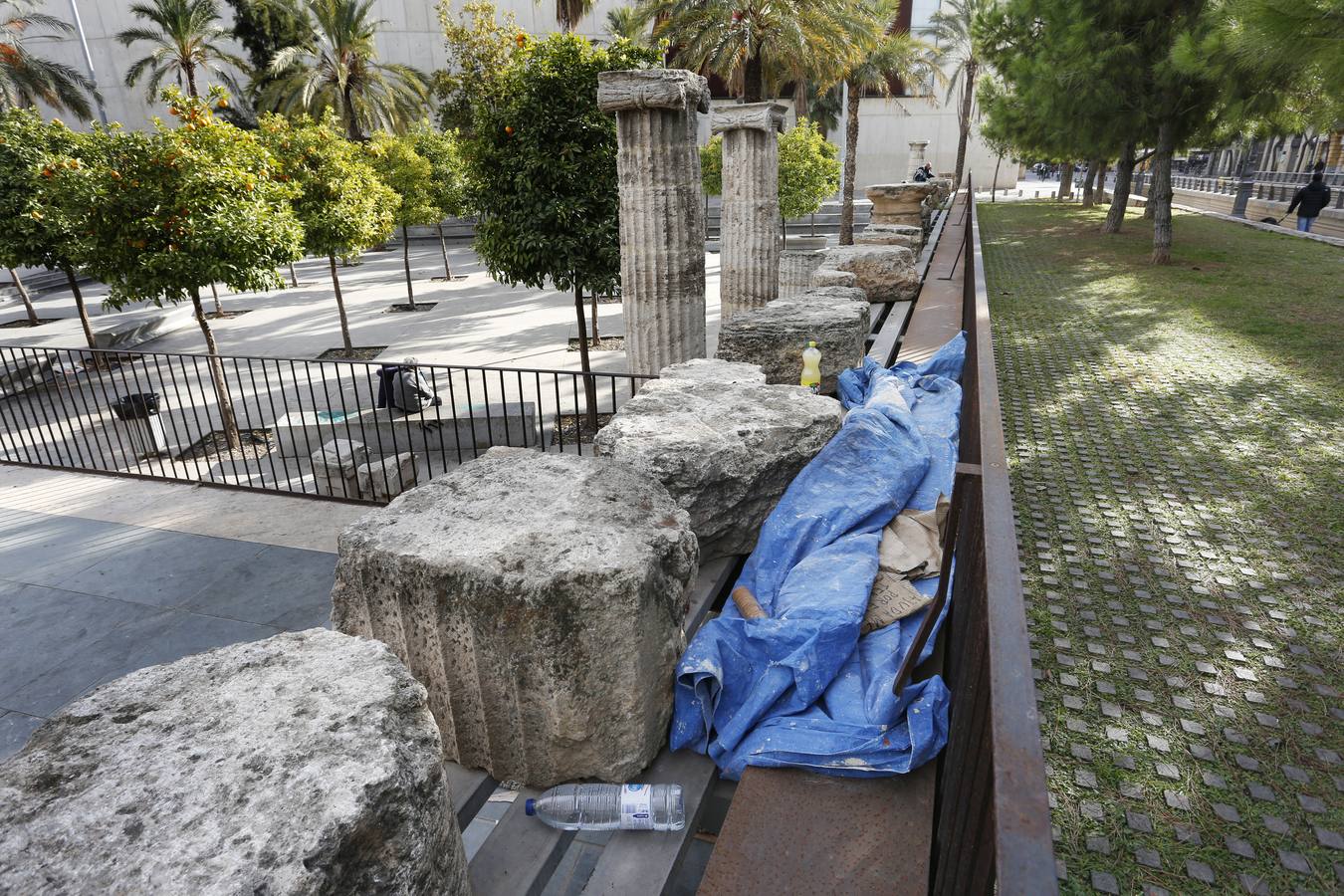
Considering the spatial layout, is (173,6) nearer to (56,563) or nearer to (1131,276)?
(56,563)

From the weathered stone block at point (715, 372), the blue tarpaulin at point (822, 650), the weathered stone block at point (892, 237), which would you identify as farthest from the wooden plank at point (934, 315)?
the blue tarpaulin at point (822, 650)

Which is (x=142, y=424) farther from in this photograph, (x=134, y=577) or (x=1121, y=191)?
(x=1121, y=191)

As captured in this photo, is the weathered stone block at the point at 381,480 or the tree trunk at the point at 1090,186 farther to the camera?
the tree trunk at the point at 1090,186

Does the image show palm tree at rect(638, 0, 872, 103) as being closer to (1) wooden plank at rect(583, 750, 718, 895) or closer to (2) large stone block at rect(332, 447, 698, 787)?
(2) large stone block at rect(332, 447, 698, 787)

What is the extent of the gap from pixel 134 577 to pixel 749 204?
650 cm

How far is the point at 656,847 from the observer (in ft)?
7.14

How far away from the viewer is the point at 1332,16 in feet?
18.7

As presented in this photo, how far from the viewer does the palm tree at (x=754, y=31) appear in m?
14.7

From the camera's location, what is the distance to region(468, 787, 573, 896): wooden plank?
6.86 ft

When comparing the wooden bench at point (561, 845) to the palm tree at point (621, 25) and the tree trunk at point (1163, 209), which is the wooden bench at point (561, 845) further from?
the palm tree at point (621, 25)

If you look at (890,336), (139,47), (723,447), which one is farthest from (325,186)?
(139,47)

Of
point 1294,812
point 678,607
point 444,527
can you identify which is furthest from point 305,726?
point 1294,812

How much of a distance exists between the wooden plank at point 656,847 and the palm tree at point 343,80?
26324 millimetres

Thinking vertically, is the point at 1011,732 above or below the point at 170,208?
below
